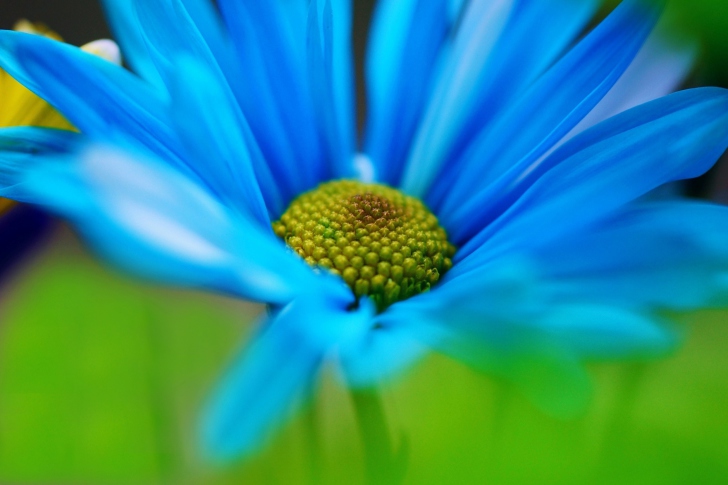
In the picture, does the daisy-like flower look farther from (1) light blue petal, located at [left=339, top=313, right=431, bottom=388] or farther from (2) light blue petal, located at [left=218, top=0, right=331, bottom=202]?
(1) light blue petal, located at [left=339, top=313, right=431, bottom=388]

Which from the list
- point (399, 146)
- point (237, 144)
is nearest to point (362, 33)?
point (399, 146)

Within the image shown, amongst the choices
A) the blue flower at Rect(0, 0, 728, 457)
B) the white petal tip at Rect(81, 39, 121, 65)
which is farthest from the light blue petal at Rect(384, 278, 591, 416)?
the white petal tip at Rect(81, 39, 121, 65)

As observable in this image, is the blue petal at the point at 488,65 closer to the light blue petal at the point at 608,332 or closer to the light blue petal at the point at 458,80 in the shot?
the light blue petal at the point at 458,80

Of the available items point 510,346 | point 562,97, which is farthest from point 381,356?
point 562,97

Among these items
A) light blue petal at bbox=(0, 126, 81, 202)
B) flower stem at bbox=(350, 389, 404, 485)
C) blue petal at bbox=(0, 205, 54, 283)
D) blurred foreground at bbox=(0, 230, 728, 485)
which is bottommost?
blurred foreground at bbox=(0, 230, 728, 485)

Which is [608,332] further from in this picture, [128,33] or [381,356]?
[128,33]

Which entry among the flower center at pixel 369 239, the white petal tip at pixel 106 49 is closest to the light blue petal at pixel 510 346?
the flower center at pixel 369 239
